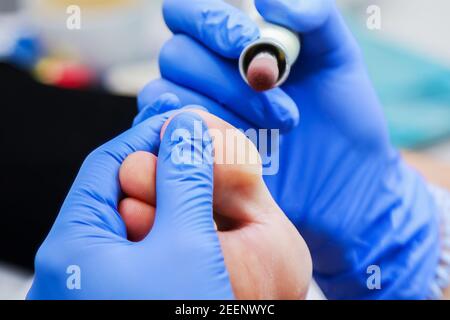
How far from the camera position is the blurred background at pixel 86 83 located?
1.22m

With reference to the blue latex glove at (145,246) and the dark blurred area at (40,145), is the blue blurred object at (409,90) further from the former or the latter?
the blue latex glove at (145,246)

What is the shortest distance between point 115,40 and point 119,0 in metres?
0.18

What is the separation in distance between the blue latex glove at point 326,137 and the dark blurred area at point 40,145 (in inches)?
20.7

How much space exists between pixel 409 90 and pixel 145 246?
1.35 m

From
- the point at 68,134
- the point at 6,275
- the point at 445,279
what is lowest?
the point at 6,275

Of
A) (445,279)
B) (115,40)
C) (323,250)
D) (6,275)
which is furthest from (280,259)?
(115,40)

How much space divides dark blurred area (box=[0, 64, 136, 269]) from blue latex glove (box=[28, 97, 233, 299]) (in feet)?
2.30

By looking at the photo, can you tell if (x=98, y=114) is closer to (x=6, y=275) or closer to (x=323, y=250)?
(x=6, y=275)

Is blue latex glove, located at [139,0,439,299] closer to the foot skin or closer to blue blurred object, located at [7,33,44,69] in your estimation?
the foot skin

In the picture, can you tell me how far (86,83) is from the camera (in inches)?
68.6

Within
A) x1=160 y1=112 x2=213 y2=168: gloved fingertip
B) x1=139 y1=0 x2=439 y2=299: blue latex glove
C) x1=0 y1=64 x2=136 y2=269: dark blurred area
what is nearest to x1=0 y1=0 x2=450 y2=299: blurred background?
x1=0 y1=64 x2=136 y2=269: dark blurred area

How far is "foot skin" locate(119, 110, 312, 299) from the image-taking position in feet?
1.68

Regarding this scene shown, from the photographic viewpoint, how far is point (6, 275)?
1.21m

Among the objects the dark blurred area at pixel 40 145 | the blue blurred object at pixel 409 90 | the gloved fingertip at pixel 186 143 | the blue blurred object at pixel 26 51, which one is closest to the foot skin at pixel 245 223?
the gloved fingertip at pixel 186 143
